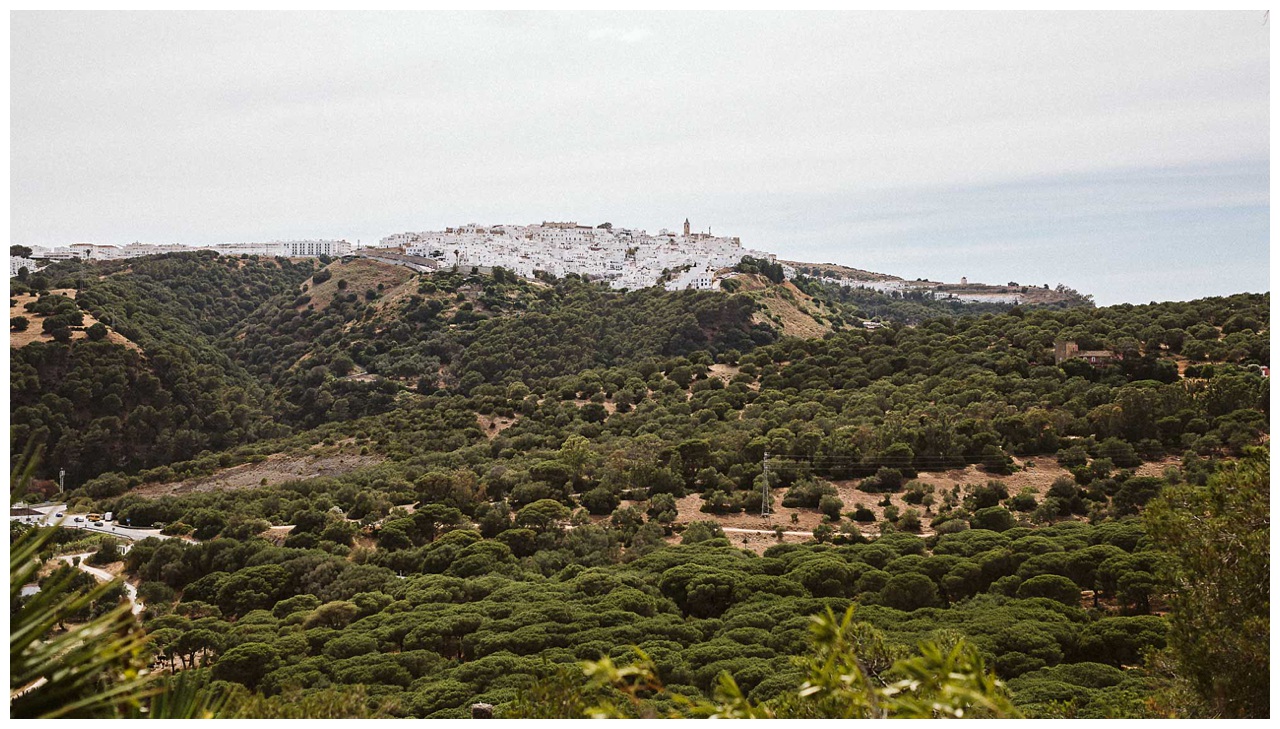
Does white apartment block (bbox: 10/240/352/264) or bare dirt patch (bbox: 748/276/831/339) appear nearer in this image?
bare dirt patch (bbox: 748/276/831/339)

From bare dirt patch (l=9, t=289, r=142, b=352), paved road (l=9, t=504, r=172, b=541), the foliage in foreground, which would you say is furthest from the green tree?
bare dirt patch (l=9, t=289, r=142, b=352)

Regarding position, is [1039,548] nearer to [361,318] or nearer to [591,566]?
[591,566]

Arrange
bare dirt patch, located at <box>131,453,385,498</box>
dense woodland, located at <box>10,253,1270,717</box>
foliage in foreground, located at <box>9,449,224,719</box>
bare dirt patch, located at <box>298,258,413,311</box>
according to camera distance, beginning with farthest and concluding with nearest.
→ bare dirt patch, located at <box>298,258,413,311</box> → bare dirt patch, located at <box>131,453,385,498</box> → dense woodland, located at <box>10,253,1270,717</box> → foliage in foreground, located at <box>9,449,224,719</box>

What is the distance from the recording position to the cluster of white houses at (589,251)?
60469 mm

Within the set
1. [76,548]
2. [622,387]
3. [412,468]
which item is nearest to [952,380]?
[622,387]

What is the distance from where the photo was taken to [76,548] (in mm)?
16234

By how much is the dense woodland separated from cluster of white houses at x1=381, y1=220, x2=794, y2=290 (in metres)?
20.8

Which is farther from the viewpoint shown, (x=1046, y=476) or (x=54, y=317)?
(x=54, y=317)

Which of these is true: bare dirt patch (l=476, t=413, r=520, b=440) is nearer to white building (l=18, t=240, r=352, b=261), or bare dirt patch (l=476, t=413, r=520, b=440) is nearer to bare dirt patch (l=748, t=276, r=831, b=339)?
bare dirt patch (l=748, t=276, r=831, b=339)

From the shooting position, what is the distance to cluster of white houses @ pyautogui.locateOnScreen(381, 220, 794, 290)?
60469 mm

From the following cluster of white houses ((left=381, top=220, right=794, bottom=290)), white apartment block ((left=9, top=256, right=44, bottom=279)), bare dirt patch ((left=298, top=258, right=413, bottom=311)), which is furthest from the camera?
cluster of white houses ((left=381, top=220, right=794, bottom=290))

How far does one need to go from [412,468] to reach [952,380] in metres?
13.5

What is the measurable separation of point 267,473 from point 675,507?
13.8m

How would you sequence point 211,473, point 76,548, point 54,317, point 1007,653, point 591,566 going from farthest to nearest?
point 54,317 → point 211,473 → point 76,548 → point 591,566 → point 1007,653
